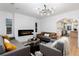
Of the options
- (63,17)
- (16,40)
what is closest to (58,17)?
(63,17)

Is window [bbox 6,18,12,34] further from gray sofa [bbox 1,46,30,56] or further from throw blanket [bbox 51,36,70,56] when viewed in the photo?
throw blanket [bbox 51,36,70,56]

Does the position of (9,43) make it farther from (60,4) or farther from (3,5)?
(60,4)

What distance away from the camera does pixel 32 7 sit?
1544 millimetres

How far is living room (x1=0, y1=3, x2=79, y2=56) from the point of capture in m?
1.49

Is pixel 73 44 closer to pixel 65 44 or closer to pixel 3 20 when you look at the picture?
pixel 65 44

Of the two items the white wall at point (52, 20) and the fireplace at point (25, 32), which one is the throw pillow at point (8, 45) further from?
the white wall at point (52, 20)

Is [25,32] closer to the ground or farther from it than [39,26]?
Result: closer to the ground

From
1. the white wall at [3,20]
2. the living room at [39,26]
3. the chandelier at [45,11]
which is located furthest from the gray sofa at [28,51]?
the chandelier at [45,11]

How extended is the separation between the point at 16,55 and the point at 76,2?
134 centimetres

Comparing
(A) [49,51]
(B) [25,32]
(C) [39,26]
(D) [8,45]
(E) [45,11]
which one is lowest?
(A) [49,51]

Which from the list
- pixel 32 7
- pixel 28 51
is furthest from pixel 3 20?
pixel 28 51

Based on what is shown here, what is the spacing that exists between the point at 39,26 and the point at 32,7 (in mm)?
361

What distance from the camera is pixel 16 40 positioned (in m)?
1.56

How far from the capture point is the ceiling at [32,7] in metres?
1.47
